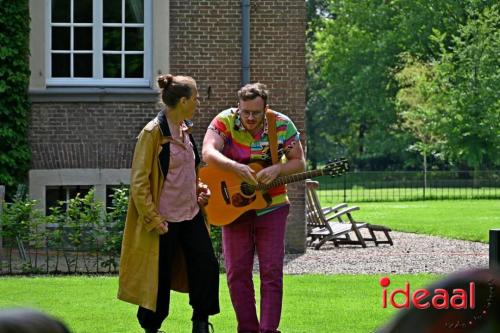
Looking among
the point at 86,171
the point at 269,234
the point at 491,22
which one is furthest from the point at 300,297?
the point at 491,22

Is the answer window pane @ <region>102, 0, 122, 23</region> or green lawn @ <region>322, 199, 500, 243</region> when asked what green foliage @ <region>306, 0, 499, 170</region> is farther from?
window pane @ <region>102, 0, 122, 23</region>

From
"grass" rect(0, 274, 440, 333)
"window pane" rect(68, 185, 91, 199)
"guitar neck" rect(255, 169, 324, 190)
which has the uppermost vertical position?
"guitar neck" rect(255, 169, 324, 190)

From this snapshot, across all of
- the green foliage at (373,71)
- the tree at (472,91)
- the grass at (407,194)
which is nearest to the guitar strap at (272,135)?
the grass at (407,194)

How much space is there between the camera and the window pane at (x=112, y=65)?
1645 cm

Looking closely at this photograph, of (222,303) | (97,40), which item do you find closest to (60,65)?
(97,40)

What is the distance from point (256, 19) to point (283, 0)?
0.43m

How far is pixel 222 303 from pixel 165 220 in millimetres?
3170

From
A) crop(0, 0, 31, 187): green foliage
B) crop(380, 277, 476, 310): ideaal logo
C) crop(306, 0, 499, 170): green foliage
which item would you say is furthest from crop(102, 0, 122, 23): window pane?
crop(306, 0, 499, 170): green foliage

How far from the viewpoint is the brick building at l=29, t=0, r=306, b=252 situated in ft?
52.9

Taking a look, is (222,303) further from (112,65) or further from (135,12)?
→ (135,12)

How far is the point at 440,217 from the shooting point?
2783 cm

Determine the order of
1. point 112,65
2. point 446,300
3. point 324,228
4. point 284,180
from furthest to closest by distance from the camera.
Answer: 1. point 324,228
2. point 112,65
3. point 284,180
4. point 446,300

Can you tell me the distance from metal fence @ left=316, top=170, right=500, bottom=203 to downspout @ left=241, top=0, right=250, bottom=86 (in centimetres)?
2481

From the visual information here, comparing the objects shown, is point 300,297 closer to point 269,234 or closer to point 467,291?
point 269,234
